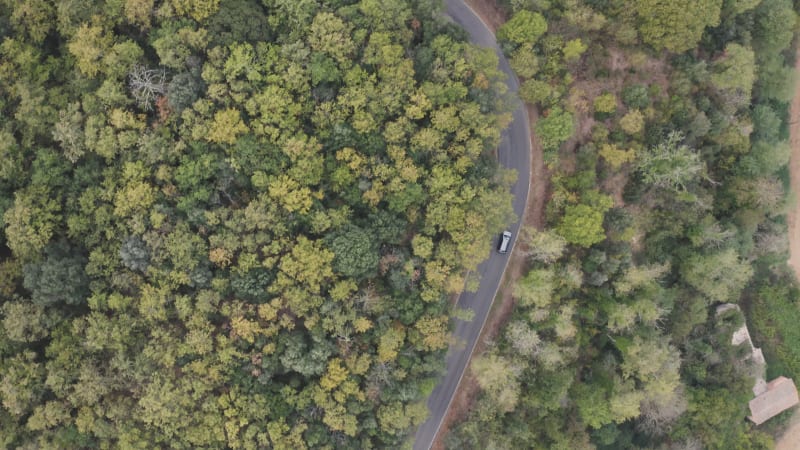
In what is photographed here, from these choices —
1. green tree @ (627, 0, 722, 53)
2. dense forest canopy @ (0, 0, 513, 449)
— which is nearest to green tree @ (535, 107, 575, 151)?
dense forest canopy @ (0, 0, 513, 449)

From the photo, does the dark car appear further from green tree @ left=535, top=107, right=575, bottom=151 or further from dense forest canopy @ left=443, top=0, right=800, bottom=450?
green tree @ left=535, top=107, right=575, bottom=151

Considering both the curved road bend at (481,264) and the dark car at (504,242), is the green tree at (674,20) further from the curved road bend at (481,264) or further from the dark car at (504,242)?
the dark car at (504,242)

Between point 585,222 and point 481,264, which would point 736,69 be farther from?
point 481,264

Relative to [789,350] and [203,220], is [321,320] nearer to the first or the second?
[203,220]

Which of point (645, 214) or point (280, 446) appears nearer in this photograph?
point (280, 446)

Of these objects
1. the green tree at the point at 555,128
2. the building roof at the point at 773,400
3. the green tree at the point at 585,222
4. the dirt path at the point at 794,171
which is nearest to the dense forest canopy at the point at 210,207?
the green tree at the point at 555,128

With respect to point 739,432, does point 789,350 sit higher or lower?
higher

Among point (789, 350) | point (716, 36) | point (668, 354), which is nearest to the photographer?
point (668, 354)

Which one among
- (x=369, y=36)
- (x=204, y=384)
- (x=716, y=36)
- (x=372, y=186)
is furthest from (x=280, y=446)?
(x=716, y=36)
